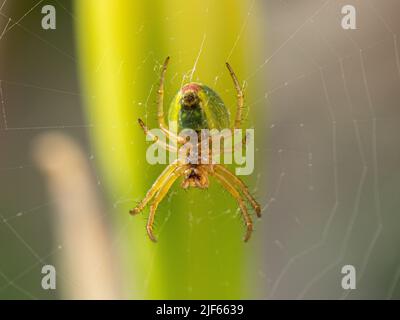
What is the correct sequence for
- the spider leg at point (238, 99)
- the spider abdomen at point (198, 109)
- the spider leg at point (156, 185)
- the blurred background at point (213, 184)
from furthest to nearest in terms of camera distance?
the spider leg at point (156, 185)
the spider abdomen at point (198, 109)
the spider leg at point (238, 99)
the blurred background at point (213, 184)

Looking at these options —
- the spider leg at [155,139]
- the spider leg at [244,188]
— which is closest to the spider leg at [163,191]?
the spider leg at [155,139]

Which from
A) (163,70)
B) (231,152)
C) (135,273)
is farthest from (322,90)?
(135,273)

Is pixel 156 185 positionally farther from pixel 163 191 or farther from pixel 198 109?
pixel 198 109

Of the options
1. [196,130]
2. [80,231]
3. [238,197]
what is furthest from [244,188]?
[80,231]

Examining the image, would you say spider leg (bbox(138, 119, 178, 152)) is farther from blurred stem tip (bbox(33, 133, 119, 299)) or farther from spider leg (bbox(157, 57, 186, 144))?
blurred stem tip (bbox(33, 133, 119, 299))

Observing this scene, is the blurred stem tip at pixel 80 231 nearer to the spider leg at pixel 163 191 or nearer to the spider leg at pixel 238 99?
the spider leg at pixel 163 191

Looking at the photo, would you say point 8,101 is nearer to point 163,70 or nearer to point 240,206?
point 163,70
